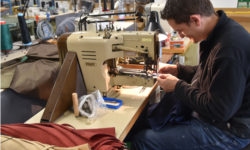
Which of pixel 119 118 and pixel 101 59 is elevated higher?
pixel 101 59

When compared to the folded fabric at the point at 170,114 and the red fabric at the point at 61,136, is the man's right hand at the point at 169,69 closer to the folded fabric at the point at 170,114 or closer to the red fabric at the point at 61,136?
the folded fabric at the point at 170,114

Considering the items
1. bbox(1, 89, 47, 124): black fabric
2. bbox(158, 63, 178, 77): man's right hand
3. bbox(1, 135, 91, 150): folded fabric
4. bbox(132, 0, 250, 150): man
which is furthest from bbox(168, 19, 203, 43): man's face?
bbox(1, 89, 47, 124): black fabric

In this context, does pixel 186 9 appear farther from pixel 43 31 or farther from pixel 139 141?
pixel 43 31

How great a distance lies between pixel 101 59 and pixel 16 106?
716 millimetres

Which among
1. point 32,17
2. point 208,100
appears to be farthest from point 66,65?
point 32,17

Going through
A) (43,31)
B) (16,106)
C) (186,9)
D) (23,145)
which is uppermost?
(186,9)

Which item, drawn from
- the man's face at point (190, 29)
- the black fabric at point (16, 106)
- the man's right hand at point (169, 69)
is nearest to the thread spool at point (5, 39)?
the black fabric at point (16, 106)

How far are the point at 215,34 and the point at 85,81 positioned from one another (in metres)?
0.82

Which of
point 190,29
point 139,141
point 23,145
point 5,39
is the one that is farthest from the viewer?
point 5,39

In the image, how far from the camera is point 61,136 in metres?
0.93

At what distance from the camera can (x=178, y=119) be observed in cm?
130

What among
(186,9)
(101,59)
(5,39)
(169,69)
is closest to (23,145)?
(101,59)

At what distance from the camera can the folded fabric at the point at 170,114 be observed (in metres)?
1.29

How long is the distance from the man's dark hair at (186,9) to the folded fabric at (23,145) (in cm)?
76
